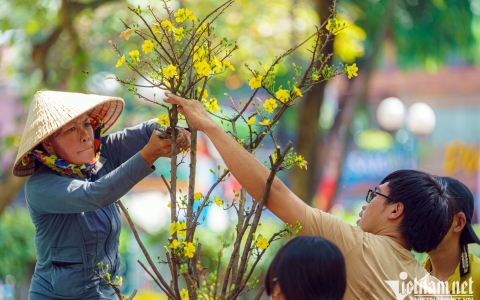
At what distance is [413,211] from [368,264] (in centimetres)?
25

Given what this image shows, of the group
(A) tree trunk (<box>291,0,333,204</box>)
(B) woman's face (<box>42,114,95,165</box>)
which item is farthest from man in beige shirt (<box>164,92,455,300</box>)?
(A) tree trunk (<box>291,0,333,204</box>)

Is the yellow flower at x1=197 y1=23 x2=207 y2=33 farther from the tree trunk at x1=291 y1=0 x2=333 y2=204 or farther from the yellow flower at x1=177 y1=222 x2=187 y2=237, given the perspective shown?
the tree trunk at x1=291 y1=0 x2=333 y2=204

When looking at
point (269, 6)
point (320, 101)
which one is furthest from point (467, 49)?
point (320, 101)

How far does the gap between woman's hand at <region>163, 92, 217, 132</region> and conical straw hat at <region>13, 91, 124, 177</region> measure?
1.48 ft

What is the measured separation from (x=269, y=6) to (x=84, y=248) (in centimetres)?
766

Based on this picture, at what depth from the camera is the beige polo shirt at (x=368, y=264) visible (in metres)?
2.00

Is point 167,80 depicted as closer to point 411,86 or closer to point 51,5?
point 51,5

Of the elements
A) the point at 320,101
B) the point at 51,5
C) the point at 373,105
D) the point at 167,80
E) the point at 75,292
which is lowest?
the point at 75,292

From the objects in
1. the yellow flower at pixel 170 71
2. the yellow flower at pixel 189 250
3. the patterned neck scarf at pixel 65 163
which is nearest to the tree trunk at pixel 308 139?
the patterned neck scarf at pixel 65 163

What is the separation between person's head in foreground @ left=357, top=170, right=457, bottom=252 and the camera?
2.11m

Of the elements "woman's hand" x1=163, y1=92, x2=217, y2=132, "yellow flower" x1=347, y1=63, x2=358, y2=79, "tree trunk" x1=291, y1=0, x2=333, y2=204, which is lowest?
"woman's hand" x1=163, y1=92, x2=217, y2=132

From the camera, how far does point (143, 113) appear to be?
411 inches

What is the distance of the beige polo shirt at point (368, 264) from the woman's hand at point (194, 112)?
1.38 ft

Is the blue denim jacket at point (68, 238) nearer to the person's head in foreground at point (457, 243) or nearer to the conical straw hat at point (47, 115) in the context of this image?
the conical straw hat at point (47, 115)
